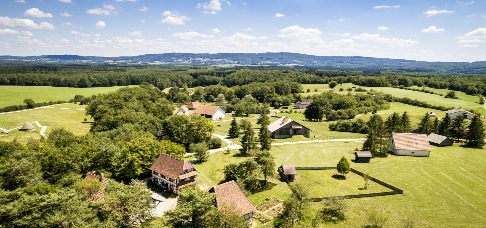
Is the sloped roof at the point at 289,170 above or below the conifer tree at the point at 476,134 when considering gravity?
below

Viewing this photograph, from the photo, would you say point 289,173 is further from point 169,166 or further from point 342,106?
point 342,106

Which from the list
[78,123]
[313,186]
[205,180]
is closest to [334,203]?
[313,186]

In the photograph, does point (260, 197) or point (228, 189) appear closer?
point (228, 189)

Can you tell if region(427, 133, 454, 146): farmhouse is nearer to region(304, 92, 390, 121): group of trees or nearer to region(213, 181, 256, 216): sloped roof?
region(304, 92, 390, 121): group of trees

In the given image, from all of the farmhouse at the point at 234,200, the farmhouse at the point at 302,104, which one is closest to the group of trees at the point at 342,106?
the farmhouse at the point at 302,104

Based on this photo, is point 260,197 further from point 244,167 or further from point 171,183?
point 171,183

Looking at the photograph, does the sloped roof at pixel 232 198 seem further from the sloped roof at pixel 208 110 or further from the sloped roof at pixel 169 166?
the sloped roof at pixel 208 110
